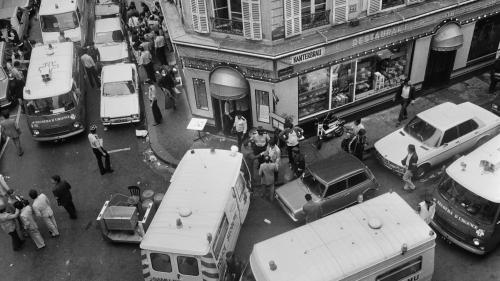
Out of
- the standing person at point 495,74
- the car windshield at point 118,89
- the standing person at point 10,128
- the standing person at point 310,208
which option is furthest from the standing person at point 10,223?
the standing person at point 495,74

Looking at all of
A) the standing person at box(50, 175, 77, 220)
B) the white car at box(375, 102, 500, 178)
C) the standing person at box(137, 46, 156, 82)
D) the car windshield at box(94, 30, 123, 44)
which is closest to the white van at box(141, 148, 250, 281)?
the standing person at box(50, 175, 77, 220)

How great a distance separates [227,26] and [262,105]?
3.18m

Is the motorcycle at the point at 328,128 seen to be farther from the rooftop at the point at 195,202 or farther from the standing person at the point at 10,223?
the standing person at the point at 10,223

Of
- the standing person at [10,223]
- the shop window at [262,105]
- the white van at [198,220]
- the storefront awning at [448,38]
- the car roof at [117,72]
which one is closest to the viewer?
the white van at [198,220]

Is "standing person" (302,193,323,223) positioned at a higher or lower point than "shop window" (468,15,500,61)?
lower

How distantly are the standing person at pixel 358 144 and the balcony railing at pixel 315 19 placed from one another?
4109 mm

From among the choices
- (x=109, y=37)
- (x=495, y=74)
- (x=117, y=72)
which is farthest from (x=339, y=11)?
(x=109, y=37)

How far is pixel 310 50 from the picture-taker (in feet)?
53.8

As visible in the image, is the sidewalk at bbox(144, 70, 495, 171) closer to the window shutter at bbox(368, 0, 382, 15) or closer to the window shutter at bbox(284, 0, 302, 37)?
the window shutter at bbox(368, 0, 382, 15)

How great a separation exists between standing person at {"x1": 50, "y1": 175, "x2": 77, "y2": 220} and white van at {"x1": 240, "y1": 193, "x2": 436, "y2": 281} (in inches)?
274

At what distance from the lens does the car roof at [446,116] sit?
15.8 m

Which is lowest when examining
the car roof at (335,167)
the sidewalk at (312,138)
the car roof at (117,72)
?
the sidewalk at (312,138)

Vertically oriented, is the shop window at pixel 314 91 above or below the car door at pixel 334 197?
above

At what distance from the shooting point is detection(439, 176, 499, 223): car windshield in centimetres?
1238
